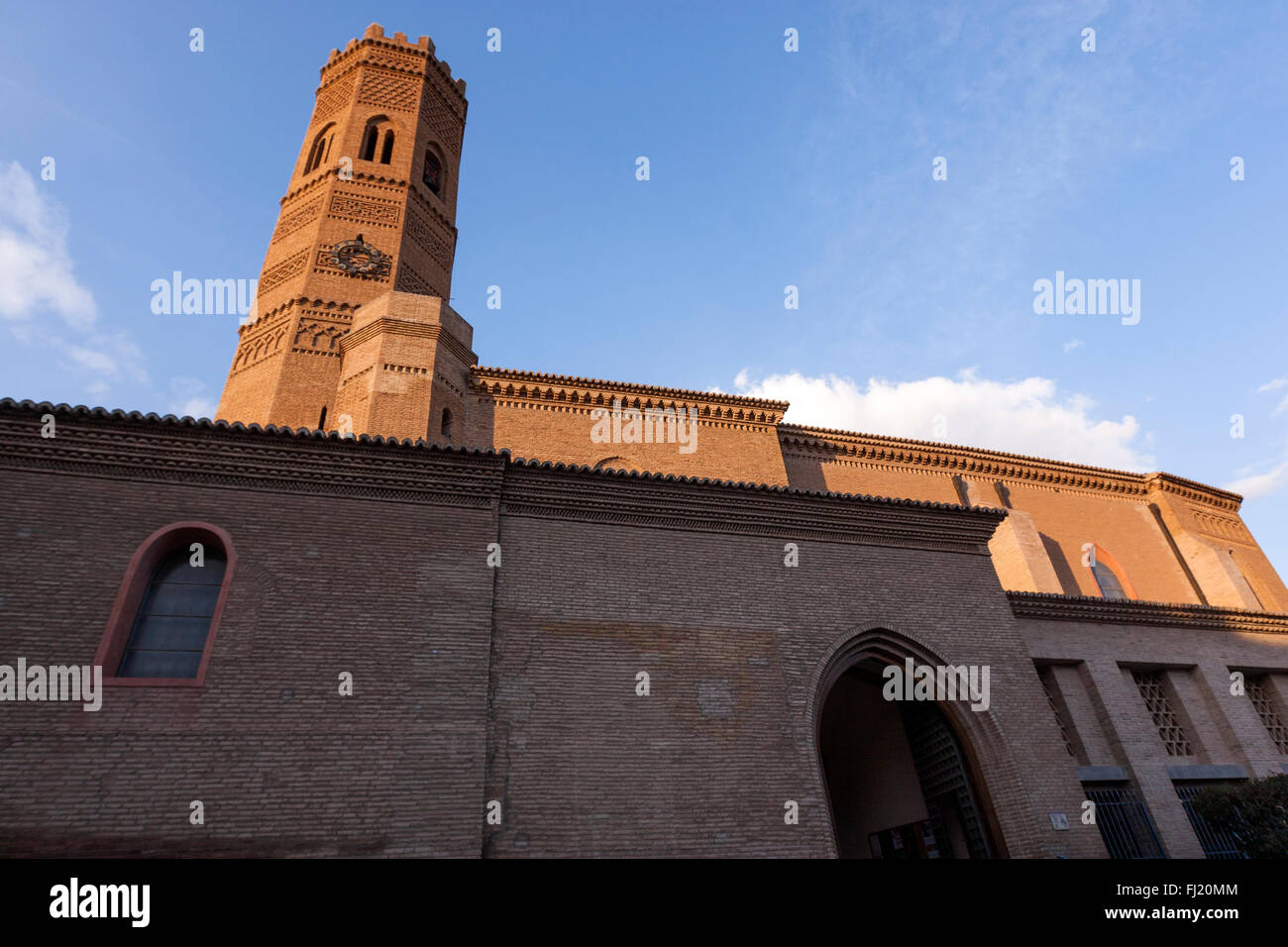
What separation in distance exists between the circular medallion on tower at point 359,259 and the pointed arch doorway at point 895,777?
460 inches

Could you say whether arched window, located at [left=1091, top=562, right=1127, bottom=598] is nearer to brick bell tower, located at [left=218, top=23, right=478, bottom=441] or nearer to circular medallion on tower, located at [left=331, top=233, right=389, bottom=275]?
brick bell tower, located at [left=218, top=23, right=478, bottom=441]

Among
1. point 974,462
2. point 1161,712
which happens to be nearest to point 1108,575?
point 974,462

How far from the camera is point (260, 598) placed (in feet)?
23.6

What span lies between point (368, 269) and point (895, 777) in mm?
13264

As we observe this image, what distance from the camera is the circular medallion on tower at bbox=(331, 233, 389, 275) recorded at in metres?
14.7

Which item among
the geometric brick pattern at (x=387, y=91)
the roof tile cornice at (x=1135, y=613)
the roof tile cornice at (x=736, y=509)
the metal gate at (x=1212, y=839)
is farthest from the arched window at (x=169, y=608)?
the geometric brick pattern at (x=387, y=91)

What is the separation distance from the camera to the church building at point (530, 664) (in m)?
6.35

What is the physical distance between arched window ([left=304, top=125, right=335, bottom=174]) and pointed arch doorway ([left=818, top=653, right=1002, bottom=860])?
1574 centimetres

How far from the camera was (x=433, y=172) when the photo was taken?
1783 centimetres

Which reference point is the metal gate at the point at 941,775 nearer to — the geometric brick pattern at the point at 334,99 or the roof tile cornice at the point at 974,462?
the roof tile cornice at the point at 974,462

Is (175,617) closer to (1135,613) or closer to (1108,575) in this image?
(1135,613)

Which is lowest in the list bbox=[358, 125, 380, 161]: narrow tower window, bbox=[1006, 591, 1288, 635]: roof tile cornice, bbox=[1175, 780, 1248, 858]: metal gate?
bbox=[1175, 780, 1248, 858]: metal gate

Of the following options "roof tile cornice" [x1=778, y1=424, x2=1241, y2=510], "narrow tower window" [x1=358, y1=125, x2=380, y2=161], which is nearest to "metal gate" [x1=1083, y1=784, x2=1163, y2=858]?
"roof tile cornice" [x1=778, y1=424, x2=1241, y2=510]
